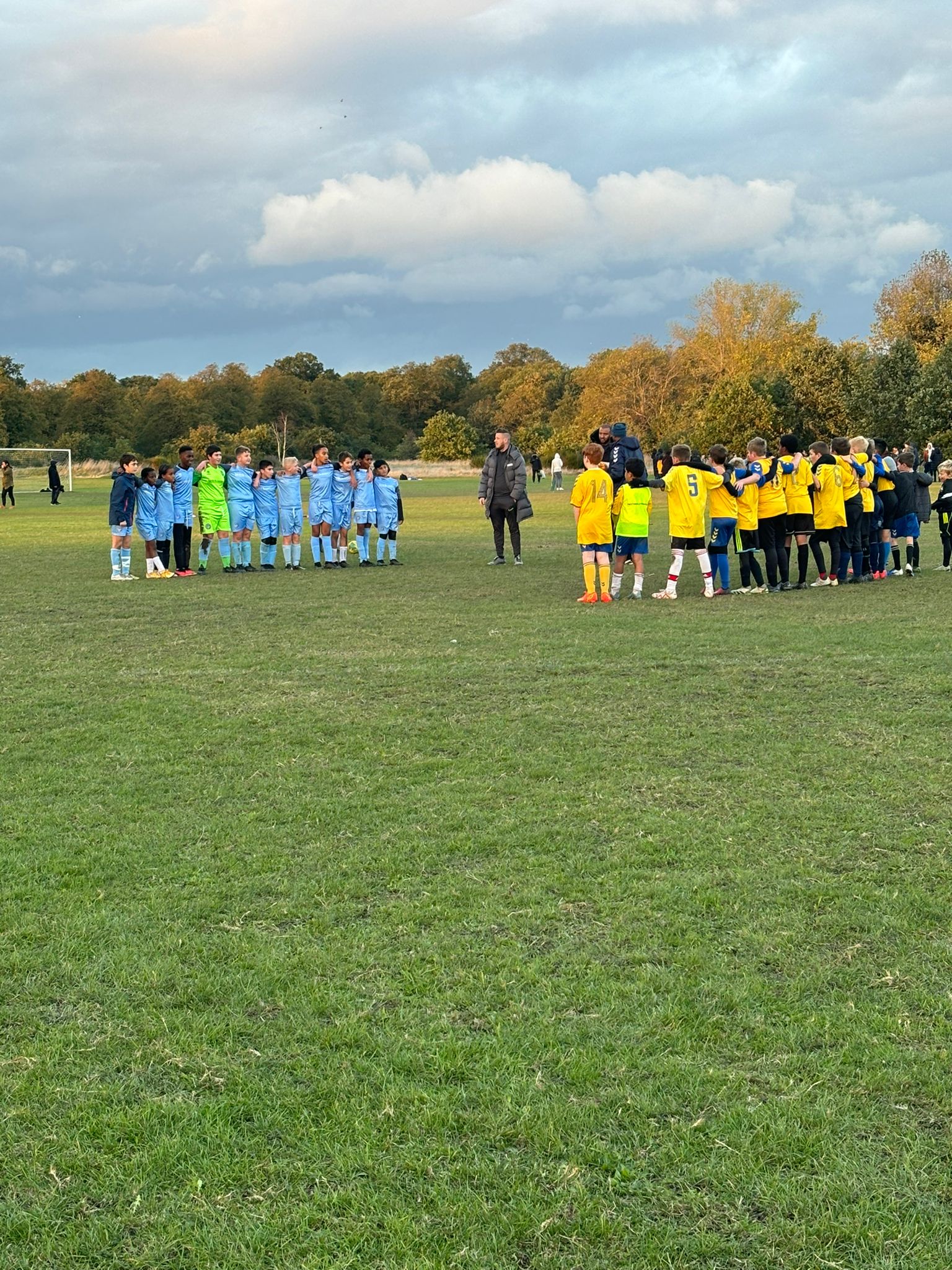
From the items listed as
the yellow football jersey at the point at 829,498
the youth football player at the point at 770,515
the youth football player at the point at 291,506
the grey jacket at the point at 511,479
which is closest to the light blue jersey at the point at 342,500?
the youth football player at the point at 291,506

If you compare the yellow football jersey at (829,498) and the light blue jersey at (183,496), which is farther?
the light blue jersey at (183,496)

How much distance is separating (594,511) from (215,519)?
25.3 feet

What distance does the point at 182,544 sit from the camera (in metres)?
19.5

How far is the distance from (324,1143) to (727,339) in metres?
83.7

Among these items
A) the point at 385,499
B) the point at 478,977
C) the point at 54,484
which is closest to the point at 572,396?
the point at 54,484

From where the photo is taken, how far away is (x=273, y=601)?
15719mm

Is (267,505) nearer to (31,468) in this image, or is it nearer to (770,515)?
(770,515)

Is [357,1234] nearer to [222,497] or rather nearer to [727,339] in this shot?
[222,497]

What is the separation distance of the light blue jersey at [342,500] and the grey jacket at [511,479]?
9.71 feet

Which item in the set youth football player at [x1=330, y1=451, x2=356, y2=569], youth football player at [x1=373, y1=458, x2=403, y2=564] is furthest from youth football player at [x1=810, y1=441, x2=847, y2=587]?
youth football player at [x1=330, y1=451, x2=356, y2=569]

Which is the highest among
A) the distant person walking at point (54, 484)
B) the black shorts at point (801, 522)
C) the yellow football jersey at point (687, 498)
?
the distant person walking at point (54, 484)

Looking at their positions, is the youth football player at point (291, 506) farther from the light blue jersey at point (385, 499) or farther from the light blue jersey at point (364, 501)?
the light blue jersey at point (385, 499)

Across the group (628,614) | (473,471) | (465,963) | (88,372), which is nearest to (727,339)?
(473,471)

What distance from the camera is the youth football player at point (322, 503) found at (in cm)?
1973
